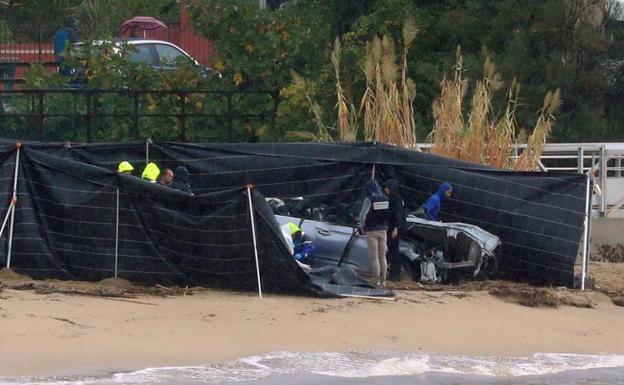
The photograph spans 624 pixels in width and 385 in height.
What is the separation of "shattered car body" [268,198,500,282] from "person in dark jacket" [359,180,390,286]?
8.1 inches

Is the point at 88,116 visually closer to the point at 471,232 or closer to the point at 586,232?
the point at 471,232

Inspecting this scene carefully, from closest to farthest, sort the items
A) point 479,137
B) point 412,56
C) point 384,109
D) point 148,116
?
point 479,137, point 384,109, point 148,116, point 412,56

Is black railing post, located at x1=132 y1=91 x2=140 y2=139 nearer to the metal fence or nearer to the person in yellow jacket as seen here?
the metal fence

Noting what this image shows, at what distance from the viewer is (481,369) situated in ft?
39.0

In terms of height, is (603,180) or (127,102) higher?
(127,102)

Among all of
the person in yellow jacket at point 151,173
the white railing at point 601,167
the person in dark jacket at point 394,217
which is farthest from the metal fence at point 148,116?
the person in dark jacket at point 394,217

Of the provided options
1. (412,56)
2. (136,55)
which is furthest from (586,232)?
(412,56)

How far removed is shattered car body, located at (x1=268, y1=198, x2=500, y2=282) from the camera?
575 inches

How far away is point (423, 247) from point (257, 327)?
331cm

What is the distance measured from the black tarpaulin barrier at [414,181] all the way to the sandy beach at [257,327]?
88 centimetres

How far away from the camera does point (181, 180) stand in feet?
48.3

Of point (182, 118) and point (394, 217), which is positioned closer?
point (394, 217)

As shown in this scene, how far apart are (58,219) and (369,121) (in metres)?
5.71

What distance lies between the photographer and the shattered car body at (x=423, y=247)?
575 inches
